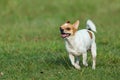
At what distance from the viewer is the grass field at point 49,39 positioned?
10727 millimetres

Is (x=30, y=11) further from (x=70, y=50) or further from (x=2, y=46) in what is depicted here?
(x=70, y=50)

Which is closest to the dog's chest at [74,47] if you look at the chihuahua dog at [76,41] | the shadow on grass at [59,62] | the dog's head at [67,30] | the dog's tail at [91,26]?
the chihuahua dog at [76,41]

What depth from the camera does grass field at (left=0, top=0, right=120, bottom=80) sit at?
10.7m

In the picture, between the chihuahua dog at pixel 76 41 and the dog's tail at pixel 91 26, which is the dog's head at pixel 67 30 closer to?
the chihuahua dog at pixel 76 41

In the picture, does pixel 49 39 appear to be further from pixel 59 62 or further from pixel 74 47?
pixel 74 47

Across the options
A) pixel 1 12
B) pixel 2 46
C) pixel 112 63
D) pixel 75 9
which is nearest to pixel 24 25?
pixel 1 12

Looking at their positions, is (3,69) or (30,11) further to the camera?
(30,11)

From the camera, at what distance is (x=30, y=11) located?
75.8 feet

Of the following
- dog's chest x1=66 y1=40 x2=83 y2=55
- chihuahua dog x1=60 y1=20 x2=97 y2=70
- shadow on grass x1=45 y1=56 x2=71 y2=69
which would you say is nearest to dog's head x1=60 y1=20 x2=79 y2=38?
chihuahua dog x1=60 y1=20 x2=97 y2=70

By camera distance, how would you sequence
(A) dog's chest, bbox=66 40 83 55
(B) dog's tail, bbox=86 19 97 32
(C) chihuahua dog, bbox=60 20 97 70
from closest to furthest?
(C) chihuahua dog, bbox=60 20 97 70, (A) dog's chest, bbox=66 40 83 55, (B) dog's tail, bbox=86 19 97 32

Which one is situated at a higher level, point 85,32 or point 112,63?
point 85,32

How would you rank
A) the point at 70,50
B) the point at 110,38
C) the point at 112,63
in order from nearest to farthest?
the point at 70,50, the point at 112,63, the point at 110,38

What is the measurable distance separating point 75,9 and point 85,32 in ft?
42.2

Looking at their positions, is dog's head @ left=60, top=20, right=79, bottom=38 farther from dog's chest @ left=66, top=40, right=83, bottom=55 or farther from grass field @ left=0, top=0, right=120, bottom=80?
grass field @ left=0, top=0, right=120, bottom=80
